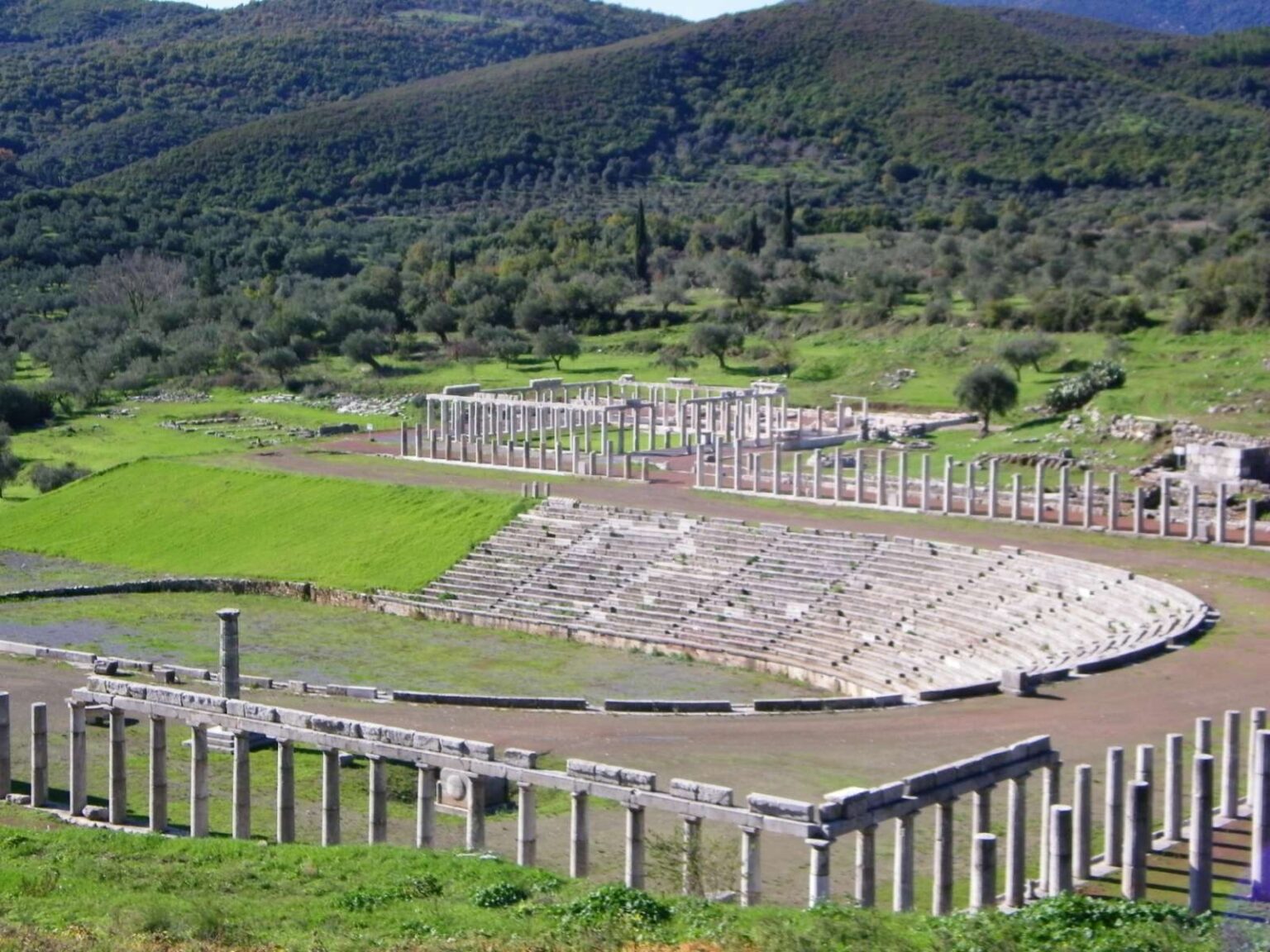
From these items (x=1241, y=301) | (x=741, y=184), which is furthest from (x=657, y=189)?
(x=1241, y=301)

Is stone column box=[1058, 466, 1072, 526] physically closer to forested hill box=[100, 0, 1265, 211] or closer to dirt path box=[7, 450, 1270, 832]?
dirt path box=[7, 450, 1270, 832]

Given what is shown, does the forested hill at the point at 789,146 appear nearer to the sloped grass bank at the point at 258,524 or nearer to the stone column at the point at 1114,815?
the sloped grass bank at the point at 258,524

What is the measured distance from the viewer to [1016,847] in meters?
26.9

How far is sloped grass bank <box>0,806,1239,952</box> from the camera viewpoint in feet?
70.0

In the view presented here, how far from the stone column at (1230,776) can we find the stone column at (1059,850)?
4.88m

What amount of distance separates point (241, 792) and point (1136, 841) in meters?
13.0

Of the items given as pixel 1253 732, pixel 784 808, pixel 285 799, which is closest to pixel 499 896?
pixel 784 808

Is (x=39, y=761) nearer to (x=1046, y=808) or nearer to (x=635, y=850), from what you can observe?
(x=635, y=850)

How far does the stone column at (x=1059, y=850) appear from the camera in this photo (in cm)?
2555

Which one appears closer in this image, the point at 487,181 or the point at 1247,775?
the point at 1247,775

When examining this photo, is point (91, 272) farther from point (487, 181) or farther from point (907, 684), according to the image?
point (907, 684)

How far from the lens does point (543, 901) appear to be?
78.4 ft

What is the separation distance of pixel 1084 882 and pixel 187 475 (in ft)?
172

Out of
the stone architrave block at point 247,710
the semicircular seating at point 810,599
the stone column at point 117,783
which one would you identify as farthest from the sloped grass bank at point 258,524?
the stone architrave block at point 247,710
